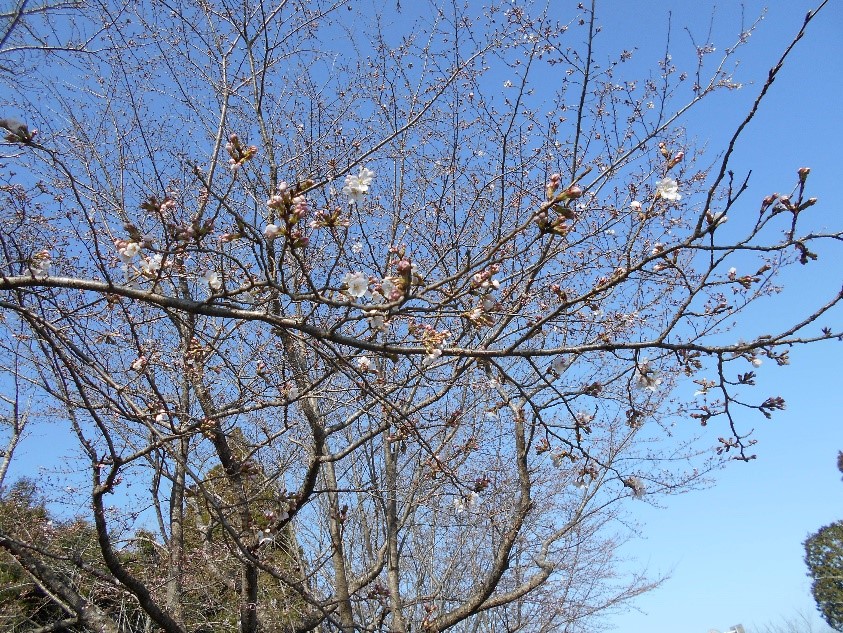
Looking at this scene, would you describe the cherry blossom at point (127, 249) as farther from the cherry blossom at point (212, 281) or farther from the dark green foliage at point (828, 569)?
the dark green foliage at point (828, 569)

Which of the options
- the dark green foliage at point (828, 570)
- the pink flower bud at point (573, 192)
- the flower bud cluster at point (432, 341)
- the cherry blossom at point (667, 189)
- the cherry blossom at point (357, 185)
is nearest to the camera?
the pink flower bud at point (573, 192)

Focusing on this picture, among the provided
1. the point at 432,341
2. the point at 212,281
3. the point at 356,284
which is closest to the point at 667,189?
the point at 432,341

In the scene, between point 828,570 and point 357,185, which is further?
point 828,570

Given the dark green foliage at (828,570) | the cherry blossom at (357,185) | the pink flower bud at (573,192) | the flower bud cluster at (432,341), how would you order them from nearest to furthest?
the pink flower bud at (573,192), the flower bud cluster at (432,341), the cherry blossom at (357,185), the dark green foliage at (828,570)

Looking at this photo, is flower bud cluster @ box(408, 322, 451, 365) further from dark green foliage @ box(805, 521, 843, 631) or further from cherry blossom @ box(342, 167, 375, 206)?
dark green foliage @ box(805, 521, 843, 631)

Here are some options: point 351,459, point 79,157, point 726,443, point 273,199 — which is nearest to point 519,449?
point 351,459

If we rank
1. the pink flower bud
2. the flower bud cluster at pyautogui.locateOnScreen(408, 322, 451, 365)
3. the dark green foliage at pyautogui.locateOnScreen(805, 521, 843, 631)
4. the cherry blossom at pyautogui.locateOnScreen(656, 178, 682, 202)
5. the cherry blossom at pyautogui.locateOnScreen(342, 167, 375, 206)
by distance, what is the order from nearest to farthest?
the pink flower bud, the flower bud cluster at pyautogui.locateOnScreen(408, 322, 451, 365), the cherry blossom at pyautogui.locateOnScreen(342, 167, 375, 206), the cherry blossom at pyautogui.locateOnScreen(656, 178, 682, 202), the dark green foliage at pyautogui.locateOnScreen(805, 521, 843, 631)

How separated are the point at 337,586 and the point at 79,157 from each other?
4.00m

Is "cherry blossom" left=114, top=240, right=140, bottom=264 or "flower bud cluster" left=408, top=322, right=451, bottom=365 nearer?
"flower bud cluster" left=408, top=322, right=451, bottom=365

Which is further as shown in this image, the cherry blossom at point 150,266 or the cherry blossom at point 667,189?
the cherry blossom at point 667,189

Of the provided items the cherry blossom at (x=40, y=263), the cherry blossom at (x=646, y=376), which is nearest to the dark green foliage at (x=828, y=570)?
the cherry blossom at (x=646, y=376)

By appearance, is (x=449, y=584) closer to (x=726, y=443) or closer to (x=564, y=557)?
(x=564, y=557)

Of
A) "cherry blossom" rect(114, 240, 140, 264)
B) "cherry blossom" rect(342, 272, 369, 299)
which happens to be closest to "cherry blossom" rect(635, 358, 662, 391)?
"cherry blossom" rect(342, 272, 369, 299)

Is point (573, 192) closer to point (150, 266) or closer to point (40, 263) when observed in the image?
point (150, 266)
